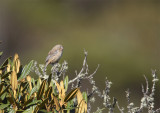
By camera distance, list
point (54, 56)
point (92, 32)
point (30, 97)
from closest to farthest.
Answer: point (30, 97), point (54, 56), point (92, 32)

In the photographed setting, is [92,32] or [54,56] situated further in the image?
[92,32]

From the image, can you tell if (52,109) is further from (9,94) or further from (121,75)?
(121,75)

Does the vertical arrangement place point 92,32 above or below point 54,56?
above

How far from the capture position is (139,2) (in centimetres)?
1495

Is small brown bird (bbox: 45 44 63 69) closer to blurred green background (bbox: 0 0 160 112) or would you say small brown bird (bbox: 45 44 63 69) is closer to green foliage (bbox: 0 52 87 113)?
green foliage (bbox: 0 52 87 113)

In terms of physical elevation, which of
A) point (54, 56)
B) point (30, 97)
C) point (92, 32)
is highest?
point (92, 32)

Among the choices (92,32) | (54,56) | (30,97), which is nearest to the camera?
(30,97)

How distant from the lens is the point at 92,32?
45.8 ft

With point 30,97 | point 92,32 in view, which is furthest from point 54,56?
point 92,32

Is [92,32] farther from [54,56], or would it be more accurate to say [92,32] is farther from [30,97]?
[30,97]

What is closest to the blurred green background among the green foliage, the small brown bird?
the small brown bird

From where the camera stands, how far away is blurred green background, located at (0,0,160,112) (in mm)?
12266

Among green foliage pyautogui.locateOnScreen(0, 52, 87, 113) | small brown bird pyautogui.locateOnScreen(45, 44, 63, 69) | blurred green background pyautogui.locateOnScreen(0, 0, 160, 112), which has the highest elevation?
blurred green background pyautogui.locateOnScreen(0, 0, 160, 112)

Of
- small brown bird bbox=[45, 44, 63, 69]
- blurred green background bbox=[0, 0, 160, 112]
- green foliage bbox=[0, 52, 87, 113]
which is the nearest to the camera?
green foliage bbox=[0, 52, 87, 113]
